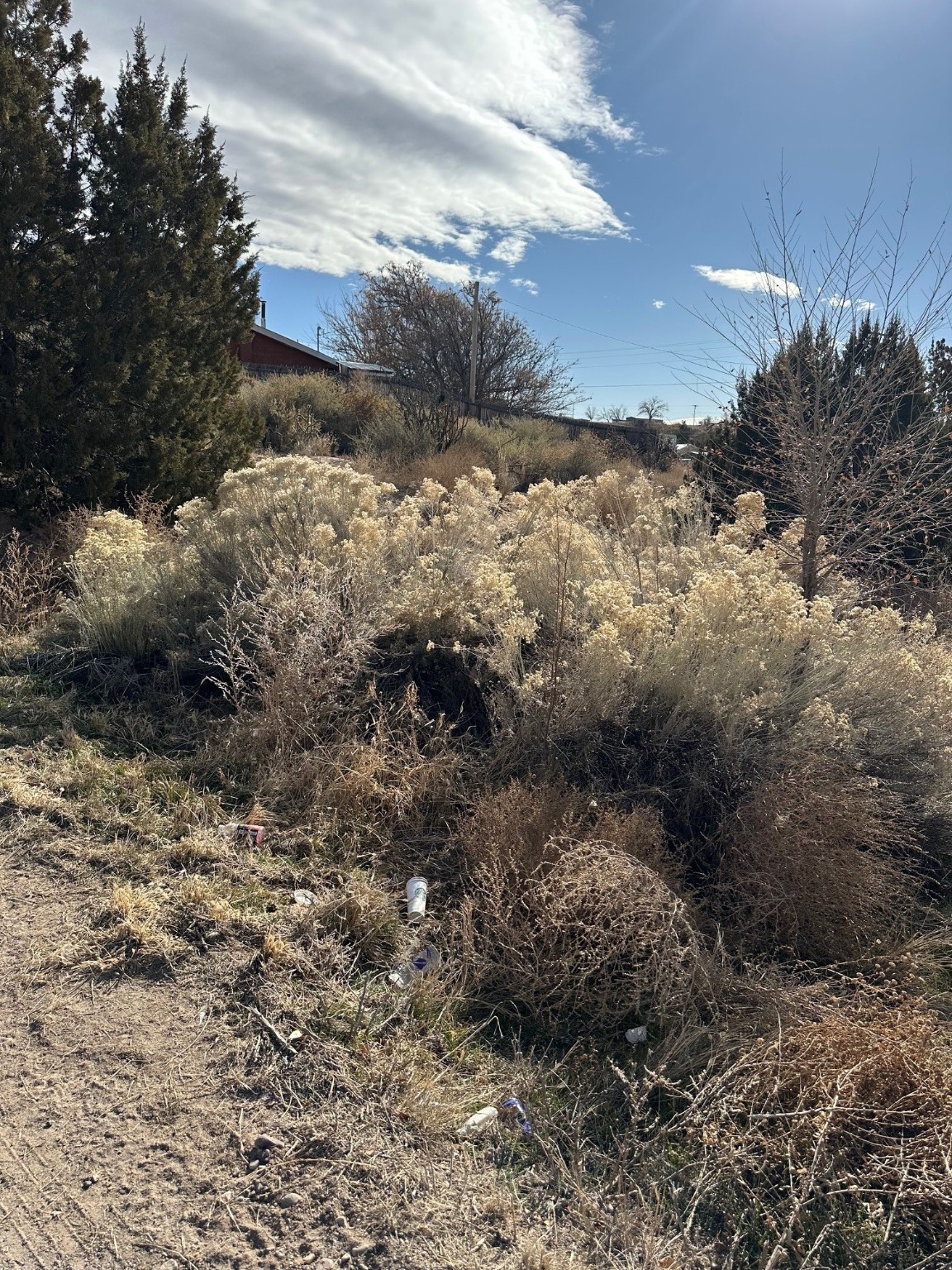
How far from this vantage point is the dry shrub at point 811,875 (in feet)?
9.78

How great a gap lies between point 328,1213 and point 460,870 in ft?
4.98

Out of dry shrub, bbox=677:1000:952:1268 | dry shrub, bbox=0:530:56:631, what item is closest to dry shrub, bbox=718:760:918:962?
dry shrub, bbox=677:1000:952:1268

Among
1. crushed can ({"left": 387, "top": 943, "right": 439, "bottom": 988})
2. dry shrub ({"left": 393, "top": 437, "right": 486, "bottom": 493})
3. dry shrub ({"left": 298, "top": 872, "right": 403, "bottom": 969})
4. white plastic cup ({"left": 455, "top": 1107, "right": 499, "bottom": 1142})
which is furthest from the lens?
dry shrub ({"left": 393, "top": 437, "right": 486, "bottom": 493})

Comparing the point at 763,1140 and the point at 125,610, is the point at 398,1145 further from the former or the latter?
the point at 125,610

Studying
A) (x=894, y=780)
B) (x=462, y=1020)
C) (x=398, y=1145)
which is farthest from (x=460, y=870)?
(x=894, y=780)

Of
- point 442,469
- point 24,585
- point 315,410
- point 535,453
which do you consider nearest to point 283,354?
point 315,410

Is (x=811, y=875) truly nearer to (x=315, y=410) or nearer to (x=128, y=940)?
(x=128, y=940)

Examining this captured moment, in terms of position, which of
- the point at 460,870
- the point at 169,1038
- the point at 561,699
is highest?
the point at 561,699

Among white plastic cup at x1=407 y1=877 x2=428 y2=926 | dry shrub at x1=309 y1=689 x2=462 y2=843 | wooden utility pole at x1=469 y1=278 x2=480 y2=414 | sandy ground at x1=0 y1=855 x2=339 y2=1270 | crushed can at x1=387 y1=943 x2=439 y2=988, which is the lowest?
sandy ground at x1=0 y1=855 x2=339 y2=1270

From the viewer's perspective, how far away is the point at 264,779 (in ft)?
11.6

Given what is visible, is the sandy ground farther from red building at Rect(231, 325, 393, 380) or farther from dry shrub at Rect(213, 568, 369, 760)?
red building at Rect(231, 325, 393, 380)

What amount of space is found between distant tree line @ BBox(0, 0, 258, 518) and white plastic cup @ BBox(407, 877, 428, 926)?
17.8 ft

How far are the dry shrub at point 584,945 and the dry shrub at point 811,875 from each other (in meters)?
0.42

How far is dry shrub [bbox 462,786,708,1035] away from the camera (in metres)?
2.59
